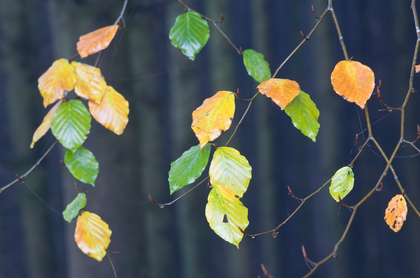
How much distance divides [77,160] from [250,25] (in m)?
0.84

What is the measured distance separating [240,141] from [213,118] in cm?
81

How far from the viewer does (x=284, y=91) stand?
23.0 inches

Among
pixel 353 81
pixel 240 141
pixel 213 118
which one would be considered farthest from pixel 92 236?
pixel 240 141

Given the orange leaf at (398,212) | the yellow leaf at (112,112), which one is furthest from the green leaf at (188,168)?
the orange leaf at (398,212)

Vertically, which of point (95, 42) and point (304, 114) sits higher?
point (95, 42)

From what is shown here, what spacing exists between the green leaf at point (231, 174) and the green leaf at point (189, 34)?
19 centimetres

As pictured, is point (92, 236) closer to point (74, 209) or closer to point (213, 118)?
point (74, 209)

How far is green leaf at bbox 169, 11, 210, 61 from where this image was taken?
0.68m

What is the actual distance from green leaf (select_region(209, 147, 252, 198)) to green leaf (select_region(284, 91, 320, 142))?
0.10 m

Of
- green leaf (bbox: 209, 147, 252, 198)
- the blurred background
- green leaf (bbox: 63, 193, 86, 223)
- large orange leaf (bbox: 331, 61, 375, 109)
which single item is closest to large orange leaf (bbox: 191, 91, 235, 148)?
green leaf (bbox: 209, 147, 252, 198)

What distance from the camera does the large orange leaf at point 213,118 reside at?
562mm

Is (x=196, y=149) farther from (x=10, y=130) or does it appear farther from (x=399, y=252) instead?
(x=399, y=252)

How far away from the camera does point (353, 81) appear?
591mm

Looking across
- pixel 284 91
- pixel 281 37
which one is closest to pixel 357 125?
pixel 281 37
